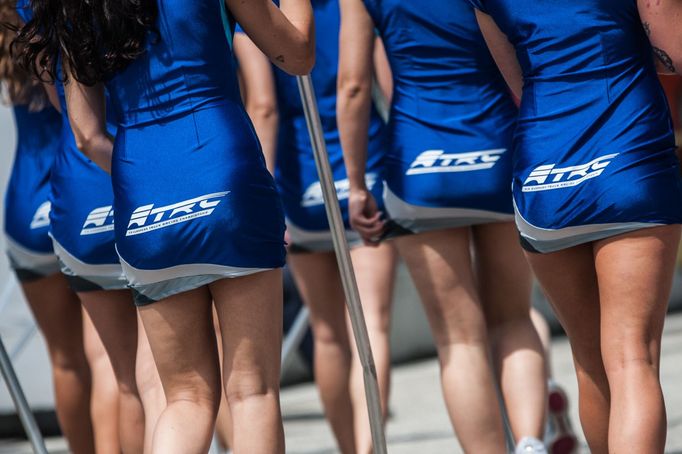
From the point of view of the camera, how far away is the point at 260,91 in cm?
490

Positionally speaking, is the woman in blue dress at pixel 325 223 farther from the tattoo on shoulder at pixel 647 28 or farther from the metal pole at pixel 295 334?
the metal pole at pixel 295 334

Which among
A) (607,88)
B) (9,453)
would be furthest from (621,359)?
(9,453)

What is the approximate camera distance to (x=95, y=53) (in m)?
3.34

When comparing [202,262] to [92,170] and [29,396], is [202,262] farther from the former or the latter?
[29,396]

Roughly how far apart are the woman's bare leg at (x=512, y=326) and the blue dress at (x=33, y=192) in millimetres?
1576

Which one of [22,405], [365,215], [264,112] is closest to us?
[22,405]

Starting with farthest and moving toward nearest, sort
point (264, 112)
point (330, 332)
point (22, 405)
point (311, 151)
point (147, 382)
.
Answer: point (330, 332) < point (311, 151) < point (264, 112) < point (22, 405) < point (147, 382)

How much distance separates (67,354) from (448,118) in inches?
71.6

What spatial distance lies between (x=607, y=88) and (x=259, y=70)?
1.79 m

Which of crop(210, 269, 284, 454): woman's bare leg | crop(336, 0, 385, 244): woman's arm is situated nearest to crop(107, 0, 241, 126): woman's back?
crop(210, 269, 284, 454): woman's bare leg

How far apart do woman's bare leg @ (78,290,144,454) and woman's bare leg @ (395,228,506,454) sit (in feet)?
3.12

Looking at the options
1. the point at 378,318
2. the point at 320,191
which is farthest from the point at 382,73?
the point at 378,318

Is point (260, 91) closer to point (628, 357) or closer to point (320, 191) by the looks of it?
point (320, 191)

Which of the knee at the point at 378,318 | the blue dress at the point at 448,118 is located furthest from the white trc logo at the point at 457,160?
the knee at the point at 378,318
